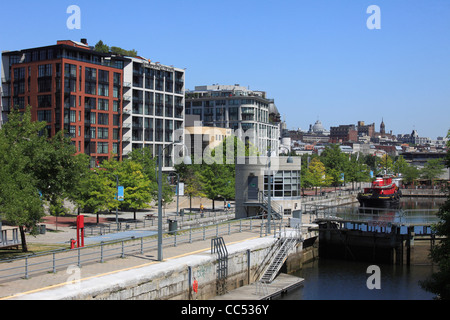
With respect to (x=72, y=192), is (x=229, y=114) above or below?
above

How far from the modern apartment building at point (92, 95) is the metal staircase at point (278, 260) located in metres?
46.6

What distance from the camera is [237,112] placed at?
14138cm

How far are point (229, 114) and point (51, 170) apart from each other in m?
110

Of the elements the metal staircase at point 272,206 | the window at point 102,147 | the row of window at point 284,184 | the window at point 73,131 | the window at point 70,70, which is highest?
the window at point 70,70

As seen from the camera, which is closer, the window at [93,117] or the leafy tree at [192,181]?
the leafy tree at [192,181]

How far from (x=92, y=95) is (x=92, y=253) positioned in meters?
64.6

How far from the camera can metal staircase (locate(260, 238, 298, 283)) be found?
107 feet

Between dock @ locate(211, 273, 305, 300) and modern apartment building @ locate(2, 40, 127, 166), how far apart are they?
5347cm

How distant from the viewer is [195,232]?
3909cm

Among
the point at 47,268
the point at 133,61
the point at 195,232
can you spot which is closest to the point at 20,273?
the point at 47,268

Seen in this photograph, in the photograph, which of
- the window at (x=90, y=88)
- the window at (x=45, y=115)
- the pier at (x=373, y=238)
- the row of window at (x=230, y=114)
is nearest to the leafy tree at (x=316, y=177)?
the window at (x=90, y=88)

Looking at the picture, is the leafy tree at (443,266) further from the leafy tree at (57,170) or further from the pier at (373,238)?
the leafy tree at (57,170)

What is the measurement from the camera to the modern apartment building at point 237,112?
458 ft

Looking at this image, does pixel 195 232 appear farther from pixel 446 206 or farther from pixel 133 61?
pixel 133 61
